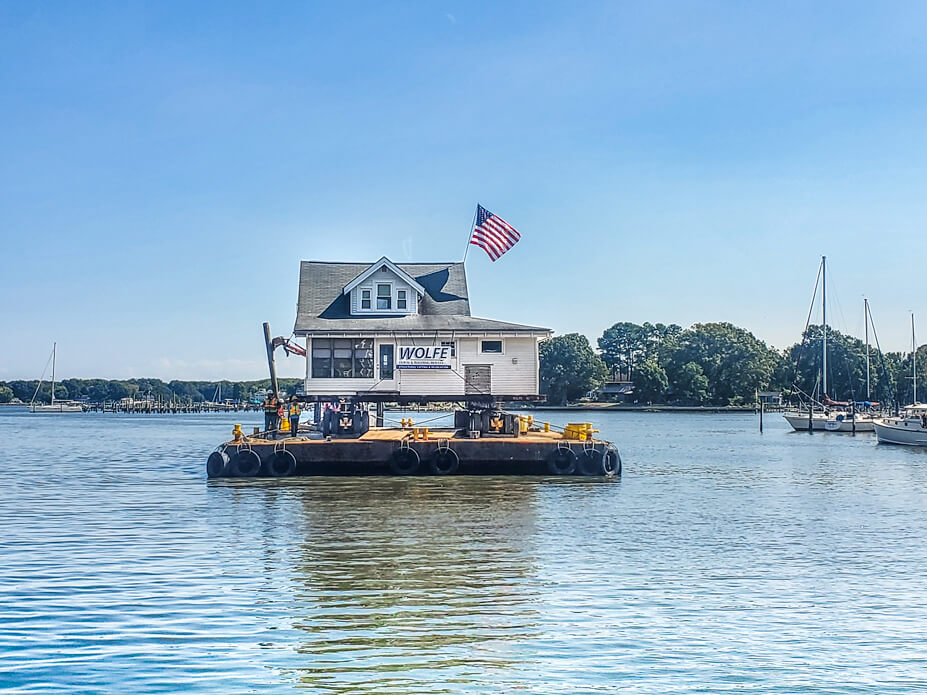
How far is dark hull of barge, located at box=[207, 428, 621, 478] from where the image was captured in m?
34.7

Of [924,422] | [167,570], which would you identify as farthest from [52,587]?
[924,422]

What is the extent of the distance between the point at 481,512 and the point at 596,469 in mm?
9642

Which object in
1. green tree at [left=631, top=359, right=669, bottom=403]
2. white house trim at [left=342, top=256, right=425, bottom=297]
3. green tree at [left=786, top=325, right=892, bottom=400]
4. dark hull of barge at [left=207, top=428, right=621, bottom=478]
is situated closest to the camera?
dark hull of barge at [left=207, top=428, right=621, bottom=478]

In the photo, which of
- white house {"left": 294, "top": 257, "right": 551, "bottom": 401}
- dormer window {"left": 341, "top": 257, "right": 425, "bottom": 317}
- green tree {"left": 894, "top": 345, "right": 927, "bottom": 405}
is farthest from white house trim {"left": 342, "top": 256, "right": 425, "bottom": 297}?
green tree {"left": 894, "top": 345, "right": 927, "bottom": 405}

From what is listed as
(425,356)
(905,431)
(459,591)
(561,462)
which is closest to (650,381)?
(905,431)

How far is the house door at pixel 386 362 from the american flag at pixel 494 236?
557 cm

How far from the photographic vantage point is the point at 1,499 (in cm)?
3131

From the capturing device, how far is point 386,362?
3866 cm

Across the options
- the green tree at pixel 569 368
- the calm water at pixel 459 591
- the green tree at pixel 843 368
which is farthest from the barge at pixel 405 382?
the green tree at pixel 569 368

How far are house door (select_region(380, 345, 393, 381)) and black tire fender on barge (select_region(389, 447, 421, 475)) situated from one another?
455 cm

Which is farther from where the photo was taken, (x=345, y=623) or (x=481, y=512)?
(x=481, y=512)

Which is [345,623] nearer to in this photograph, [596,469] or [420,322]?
[596,469]

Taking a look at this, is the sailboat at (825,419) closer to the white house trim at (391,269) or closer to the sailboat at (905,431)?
the sailboat at (905,431)

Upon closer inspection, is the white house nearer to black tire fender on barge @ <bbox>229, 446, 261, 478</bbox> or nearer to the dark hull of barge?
the dark hull of barge
